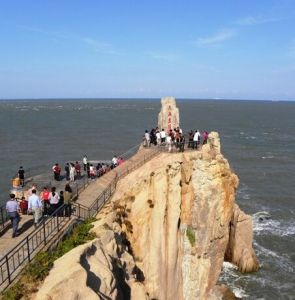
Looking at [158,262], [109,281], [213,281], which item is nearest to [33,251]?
[109,281]

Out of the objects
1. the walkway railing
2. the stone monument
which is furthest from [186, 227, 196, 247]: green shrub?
the stone monument

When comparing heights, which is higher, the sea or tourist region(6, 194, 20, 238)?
tourist region(6, 194, 20, 238)

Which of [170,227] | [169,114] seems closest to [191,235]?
[170,227]

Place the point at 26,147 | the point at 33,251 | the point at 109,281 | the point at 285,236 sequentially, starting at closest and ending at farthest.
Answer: the point at 109,281, the point at 33,251, the point at 285,236, the point at 26,147

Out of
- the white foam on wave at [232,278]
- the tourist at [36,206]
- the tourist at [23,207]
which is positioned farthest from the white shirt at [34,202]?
the white foam on wave at [232,278]

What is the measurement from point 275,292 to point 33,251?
2253 cm

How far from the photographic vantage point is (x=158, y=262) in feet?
75.1

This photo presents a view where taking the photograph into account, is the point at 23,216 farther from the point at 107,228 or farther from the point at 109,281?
the point at 109,281

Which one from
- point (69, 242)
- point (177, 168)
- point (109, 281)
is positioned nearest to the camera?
point (109, 281)

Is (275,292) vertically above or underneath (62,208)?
underneath

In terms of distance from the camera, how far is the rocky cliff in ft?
62.8

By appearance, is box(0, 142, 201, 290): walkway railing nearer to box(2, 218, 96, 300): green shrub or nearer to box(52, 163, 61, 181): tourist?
box(2, 218, 96, 300): green shrub

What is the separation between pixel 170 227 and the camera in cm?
2433

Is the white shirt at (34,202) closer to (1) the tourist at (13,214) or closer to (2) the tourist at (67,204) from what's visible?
(1) the tourist at (13,214)
